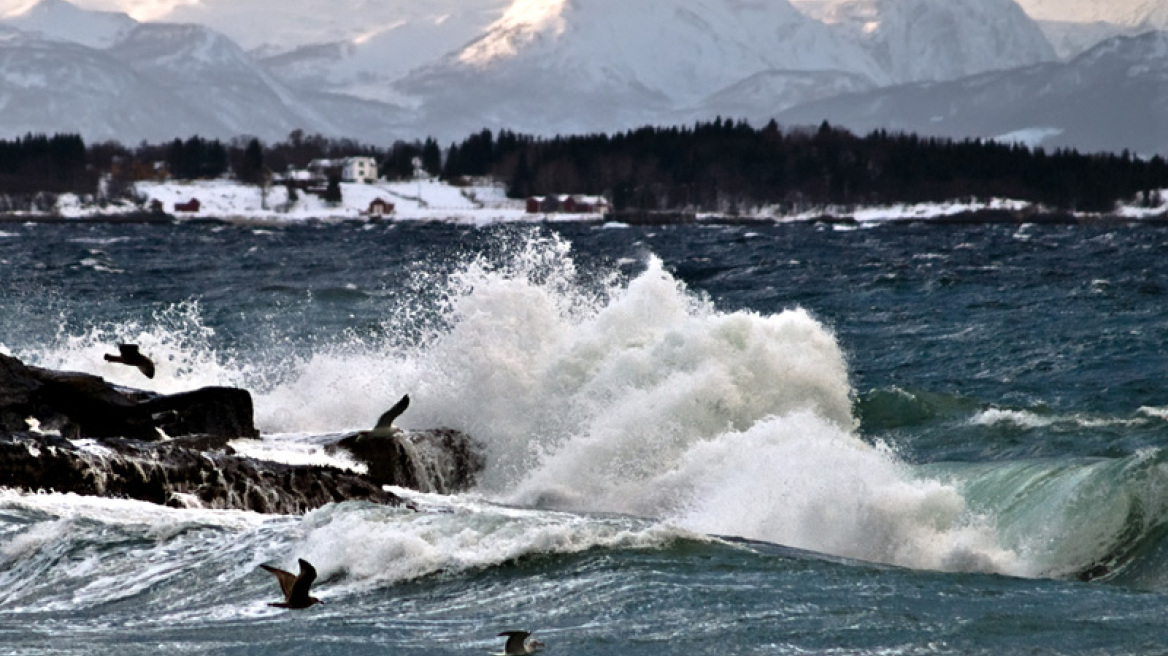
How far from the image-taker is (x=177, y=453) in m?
13.5

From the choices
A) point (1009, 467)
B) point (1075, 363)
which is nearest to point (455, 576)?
point (1009, 467)

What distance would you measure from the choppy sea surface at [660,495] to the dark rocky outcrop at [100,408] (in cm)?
66

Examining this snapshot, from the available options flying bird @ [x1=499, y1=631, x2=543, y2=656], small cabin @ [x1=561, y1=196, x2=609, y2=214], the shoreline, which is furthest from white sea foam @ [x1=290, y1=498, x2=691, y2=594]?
small cabin @ [x1=561, y1=196, x2=609, y2=214]

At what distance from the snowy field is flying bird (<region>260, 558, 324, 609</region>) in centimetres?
14904

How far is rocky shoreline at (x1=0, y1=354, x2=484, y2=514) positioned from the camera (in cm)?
1293

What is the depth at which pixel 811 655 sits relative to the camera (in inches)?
348

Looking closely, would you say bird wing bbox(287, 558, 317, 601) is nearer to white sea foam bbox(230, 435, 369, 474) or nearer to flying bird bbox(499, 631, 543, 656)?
flying bird bbox(499, 631, 543, 656)

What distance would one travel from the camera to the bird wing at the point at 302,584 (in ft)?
32.1

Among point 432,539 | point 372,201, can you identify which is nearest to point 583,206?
point 372,201

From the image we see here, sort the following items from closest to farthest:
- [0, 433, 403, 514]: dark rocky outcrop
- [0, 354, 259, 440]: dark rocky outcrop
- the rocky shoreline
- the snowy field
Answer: [0, 433, 403, 514]: dark rocky outcrop → the rocky shoreline → [0, 354, 259, 440]: dark rocky outcrop → the snowy field

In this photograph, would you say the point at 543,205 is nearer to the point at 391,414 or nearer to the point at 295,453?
the point at 391,414

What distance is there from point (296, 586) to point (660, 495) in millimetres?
6507

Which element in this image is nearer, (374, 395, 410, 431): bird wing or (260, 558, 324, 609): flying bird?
(260, 558, 324, 609): flying bird

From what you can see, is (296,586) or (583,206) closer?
(296,586)
